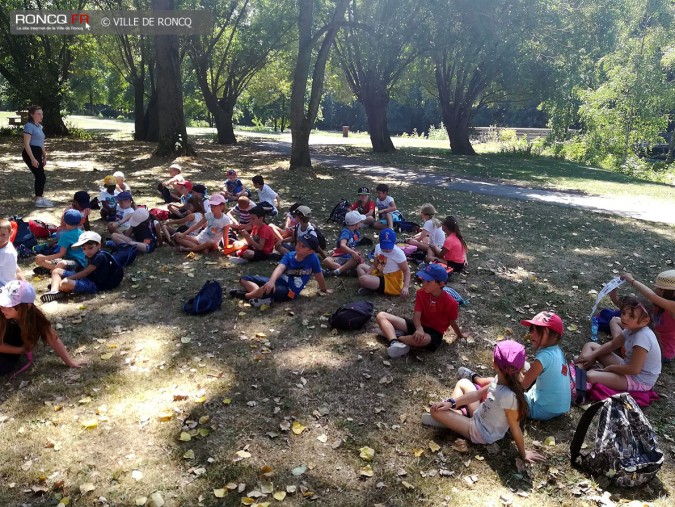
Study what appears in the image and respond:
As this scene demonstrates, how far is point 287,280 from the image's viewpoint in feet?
23.3

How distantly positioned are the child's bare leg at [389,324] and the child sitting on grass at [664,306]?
2324mm

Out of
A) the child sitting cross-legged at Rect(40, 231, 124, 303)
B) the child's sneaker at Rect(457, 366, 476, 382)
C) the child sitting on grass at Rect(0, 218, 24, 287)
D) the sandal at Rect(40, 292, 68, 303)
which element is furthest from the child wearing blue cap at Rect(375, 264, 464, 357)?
the child sitting on grass at Rect(0, 218, 24, 287)

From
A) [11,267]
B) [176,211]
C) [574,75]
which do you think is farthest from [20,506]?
[574,75]

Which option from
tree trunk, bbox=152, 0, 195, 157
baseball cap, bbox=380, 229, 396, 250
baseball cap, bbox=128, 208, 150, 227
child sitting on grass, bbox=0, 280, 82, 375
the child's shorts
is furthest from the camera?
tree trunk, bbox=152, 0, 195, 157

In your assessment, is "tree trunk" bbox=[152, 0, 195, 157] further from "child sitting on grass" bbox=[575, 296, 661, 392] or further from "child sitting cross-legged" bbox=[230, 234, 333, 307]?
"child sitting on grass" bbox=[575, 296, 661, 392]

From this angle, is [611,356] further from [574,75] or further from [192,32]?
[192,32]

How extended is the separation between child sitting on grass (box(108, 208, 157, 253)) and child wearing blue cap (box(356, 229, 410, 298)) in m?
3.90

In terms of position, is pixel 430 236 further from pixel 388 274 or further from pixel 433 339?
pixel 433 339

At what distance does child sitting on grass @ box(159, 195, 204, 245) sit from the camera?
924 cm

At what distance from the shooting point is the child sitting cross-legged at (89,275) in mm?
6785

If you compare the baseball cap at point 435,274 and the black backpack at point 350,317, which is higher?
the baseball cap at point 435,274

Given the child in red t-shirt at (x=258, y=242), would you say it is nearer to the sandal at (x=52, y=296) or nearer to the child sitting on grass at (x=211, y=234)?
the child sitting on grass at (x=211, y=234)

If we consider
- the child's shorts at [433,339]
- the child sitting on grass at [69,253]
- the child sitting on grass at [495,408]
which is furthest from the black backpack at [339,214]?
the child sitting on grass at [495,408]

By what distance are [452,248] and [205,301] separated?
3.98 m
